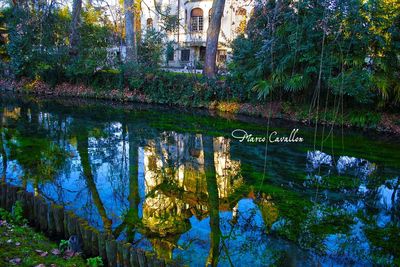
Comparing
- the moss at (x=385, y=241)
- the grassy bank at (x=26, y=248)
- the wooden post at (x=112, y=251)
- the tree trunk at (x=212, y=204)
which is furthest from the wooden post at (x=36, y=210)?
the moss at (x=385, y=241)

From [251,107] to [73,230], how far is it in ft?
40.1

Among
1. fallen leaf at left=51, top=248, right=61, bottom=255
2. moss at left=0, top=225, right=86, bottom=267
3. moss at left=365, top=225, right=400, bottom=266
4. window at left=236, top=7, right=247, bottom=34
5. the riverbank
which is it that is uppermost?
window at left=236, top=7, right=247, bottom=34

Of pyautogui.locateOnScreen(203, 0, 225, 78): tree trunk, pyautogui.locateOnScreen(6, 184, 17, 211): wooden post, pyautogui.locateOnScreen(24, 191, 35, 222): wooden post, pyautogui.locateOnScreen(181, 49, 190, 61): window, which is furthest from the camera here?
pyautogui.locateOnScreen(181, 49, 190, 61): window

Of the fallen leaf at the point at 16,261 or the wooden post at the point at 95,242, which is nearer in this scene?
the fallen leaf at the point at 16,261

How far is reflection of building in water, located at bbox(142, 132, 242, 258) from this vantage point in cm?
566

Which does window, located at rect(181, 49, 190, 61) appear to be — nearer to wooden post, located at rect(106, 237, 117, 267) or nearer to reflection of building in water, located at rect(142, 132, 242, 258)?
reflection of building in water, located at rect(142, 132, 242, 258)

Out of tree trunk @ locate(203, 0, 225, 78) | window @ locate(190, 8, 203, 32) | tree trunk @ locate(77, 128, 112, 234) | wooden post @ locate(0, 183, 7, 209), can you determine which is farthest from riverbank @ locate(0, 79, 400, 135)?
window @ locate(190, 8, 203, 32)

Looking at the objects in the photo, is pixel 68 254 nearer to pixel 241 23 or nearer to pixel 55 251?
pixel 55 251

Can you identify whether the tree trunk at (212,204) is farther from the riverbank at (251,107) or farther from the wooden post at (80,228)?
the riverbank at (251,107)

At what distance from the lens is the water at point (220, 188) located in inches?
200

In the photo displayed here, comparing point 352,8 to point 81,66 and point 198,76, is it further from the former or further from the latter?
point 81,66

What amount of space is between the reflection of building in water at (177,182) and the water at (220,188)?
24 millimetres

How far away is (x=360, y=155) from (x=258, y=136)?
3238 millimetres

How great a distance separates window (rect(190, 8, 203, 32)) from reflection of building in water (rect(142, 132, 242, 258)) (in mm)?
24383
